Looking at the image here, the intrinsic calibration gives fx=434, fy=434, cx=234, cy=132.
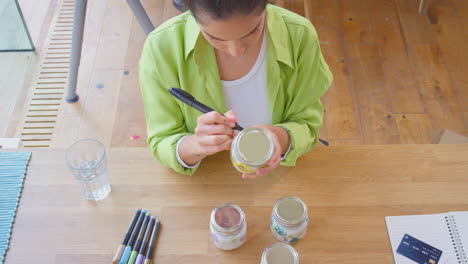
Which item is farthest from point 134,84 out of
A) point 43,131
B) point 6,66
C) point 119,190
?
point 119,190

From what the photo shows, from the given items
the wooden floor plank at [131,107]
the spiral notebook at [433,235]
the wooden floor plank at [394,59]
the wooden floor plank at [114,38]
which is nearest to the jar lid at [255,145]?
the spiral notebook at [433,235]

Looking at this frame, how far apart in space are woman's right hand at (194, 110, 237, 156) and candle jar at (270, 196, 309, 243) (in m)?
0.19

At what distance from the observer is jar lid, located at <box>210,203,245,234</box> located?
97 centimetres

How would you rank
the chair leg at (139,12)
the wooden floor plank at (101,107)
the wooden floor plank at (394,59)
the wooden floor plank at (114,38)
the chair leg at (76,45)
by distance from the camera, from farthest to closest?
the wooden floor plank at (114,38)
the wooden floor plank at (394,59)
the wooden floor plank at (101,107)
the chair leg at (139,12)
the chair leg at (76,45)

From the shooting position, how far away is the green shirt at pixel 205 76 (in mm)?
1090

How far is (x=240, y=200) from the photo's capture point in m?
1.10

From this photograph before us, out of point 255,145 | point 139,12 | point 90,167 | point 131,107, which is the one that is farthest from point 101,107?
point 255,145

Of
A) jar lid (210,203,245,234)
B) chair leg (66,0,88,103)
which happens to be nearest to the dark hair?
jar lid (210,203,245,234)

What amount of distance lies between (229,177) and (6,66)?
6.48 feet

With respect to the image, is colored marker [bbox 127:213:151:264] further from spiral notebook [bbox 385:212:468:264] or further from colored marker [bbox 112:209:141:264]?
spiral notebook [bbox 385:212:468:264]

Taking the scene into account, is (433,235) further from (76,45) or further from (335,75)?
(76,45)

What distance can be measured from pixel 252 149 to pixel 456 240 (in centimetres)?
55

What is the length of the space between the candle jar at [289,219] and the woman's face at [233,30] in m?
0.36

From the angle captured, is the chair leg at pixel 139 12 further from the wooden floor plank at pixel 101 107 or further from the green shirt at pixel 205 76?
the green shirt at pixel 205 76
